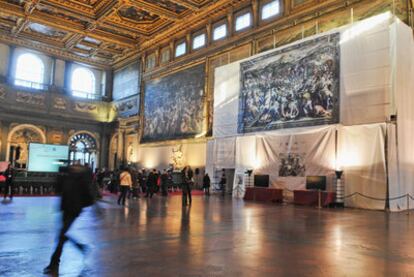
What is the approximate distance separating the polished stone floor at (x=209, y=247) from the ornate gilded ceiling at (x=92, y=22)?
52.7ft

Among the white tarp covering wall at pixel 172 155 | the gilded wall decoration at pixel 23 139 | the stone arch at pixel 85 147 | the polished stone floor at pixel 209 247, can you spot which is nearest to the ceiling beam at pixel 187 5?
the white tarp covering wall at pixel 172 155

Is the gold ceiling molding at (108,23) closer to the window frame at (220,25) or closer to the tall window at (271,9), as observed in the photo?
the window frame at (220,25)

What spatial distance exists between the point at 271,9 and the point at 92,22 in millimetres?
12169

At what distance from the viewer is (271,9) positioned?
18.8m

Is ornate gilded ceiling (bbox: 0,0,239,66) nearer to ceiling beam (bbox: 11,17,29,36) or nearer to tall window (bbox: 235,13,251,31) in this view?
ceiling beam (bbox: 11,17,29,36)

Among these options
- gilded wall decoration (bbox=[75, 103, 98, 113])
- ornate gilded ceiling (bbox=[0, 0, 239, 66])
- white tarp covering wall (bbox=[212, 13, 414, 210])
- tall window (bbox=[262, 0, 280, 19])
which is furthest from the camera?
gilded wall decoration (bbox=[75, 103, 98, 113])

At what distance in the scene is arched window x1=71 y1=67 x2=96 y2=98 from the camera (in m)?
30.4

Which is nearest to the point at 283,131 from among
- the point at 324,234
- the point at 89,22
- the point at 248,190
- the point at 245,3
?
the point at 248,190

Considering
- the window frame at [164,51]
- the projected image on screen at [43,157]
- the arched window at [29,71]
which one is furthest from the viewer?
the arched window at [29,71]

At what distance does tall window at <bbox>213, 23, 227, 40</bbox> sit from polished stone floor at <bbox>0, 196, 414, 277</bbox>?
15065mm

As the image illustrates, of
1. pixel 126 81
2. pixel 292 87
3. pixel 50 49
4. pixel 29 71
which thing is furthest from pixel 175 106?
pixel 29 71

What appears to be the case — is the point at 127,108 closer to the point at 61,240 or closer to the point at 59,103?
the point at 59,103

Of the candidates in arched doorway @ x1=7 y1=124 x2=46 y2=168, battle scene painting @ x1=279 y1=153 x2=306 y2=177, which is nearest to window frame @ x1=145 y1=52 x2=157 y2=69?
arched doorway @ x1=7 y1=124 x2=46 y2=168

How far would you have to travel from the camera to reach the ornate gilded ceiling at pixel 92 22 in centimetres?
2217
